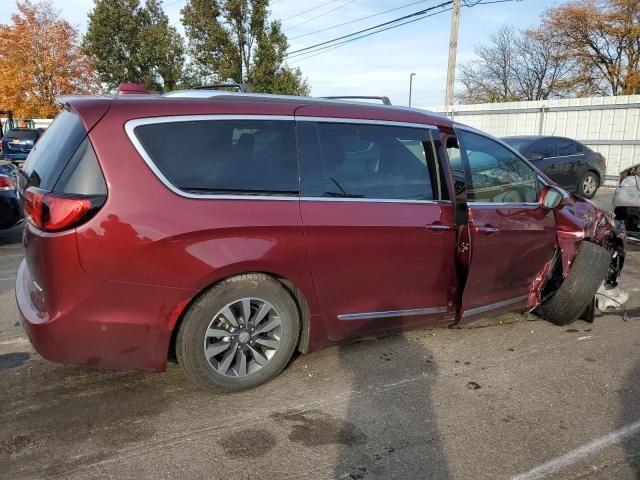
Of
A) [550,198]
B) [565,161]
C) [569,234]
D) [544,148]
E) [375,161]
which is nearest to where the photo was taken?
[375,161]

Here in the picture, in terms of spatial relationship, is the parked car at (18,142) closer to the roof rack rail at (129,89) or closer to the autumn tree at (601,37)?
the roof rack rail at (129,89)

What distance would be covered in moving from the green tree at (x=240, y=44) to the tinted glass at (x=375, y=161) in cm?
1561

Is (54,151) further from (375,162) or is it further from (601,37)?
(601,37)

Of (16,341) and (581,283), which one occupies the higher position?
(581,283)

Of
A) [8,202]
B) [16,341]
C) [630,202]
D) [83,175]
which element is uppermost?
[83,175]

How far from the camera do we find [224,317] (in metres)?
3.04

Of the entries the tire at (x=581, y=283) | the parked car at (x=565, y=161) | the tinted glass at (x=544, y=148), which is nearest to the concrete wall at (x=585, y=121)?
the parked car at (x=565, y=161)

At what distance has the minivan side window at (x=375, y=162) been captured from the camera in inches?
129

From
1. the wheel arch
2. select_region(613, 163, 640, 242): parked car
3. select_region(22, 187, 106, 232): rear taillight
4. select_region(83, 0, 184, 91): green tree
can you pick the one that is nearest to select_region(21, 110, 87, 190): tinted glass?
select_region(22, 187, 106, 232): rear taillight

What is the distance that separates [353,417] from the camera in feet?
9.90

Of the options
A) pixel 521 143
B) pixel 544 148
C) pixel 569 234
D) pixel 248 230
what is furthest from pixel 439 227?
pixel 544 148

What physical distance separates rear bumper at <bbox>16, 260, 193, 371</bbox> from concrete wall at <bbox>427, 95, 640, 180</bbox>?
15.9 metres

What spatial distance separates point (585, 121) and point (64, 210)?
1699 cm

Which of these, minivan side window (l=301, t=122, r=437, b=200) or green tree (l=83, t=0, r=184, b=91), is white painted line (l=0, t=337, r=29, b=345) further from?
green tree (l=83, t=0, r=184, b=91)
